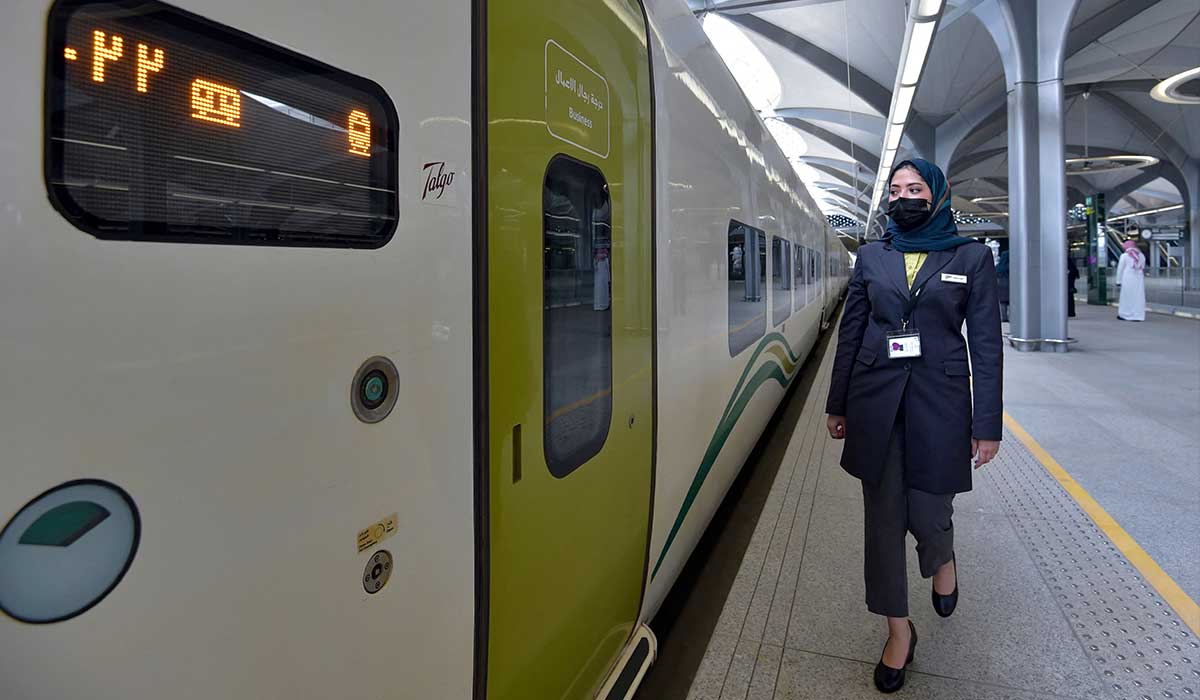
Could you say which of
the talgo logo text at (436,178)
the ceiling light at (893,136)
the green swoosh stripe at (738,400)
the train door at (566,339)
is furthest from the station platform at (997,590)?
the ceiling light at (893,136)

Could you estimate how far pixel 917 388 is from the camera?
236 cm

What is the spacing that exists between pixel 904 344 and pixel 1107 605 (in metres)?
1.64

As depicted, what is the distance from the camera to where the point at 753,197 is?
4.29 m

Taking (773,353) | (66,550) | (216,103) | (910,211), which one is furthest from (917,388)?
(773,353)

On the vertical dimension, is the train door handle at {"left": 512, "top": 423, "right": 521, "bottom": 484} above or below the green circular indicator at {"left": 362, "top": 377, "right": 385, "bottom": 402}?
below

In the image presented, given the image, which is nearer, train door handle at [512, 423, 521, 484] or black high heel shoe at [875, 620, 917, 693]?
train door handle at [512, 423, 521, 484]

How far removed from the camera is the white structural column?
1046 centimetres

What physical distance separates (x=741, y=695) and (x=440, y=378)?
1.85 metres

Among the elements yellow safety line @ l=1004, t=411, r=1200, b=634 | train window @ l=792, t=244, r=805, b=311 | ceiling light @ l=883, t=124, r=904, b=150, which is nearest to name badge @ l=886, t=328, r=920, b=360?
yellow safety line @ l=1004, t=411, r=1200, b=634

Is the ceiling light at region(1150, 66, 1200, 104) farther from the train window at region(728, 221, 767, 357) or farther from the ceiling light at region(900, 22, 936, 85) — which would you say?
the train window at region(728, 221, 767, 357)

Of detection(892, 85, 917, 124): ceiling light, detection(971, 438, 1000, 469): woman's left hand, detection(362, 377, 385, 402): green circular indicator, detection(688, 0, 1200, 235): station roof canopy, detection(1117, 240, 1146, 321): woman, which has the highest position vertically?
detection(688, 0, 1200, 235): station roof canopy

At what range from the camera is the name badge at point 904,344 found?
2338 mm

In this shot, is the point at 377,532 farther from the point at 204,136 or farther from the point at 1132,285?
the point at 1132,285

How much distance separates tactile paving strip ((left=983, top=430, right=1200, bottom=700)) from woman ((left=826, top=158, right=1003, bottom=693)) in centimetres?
77
